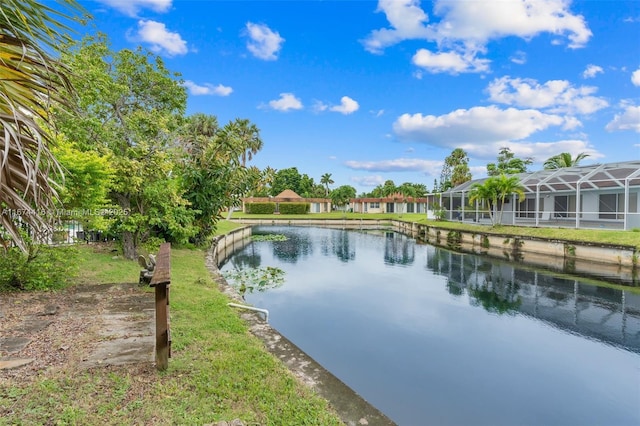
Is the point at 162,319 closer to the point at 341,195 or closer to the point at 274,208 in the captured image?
the point at 274,208

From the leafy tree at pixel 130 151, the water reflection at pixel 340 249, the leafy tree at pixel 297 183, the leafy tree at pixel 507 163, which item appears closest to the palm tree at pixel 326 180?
the leafy tree at pixel 297 183

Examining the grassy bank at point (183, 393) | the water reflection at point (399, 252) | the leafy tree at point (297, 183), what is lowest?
the water reflection at point (399, 252)

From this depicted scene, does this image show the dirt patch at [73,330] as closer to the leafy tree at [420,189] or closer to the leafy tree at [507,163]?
the leafy tree at [507,163]

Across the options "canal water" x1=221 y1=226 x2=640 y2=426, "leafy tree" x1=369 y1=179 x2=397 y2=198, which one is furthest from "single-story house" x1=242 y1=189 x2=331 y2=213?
"canal water" x1=221 y1=226 x2=640 y2=426

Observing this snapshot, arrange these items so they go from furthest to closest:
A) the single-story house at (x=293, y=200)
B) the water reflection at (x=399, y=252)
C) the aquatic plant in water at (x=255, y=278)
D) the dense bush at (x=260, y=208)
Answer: the single-story house at (x=293, y=200) → the dense bush at (x=260, y=208) → the water reflection at (x=399, y=252) → the aquatic plant in water at (x=255, y=278)

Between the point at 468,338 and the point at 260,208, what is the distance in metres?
43.8

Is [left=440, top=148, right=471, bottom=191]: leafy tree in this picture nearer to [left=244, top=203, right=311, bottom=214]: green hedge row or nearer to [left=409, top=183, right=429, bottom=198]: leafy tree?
[left=409, top=183, right=429, bottom=198]: leafy tree

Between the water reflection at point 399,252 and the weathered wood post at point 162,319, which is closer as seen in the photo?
the weathered wood post at point 162,319

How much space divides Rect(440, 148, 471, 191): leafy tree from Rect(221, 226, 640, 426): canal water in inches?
1172

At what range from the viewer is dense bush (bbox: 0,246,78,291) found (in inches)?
223

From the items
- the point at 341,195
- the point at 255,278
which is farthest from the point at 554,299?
the point at 341,195

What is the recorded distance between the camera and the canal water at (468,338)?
4547 millimetres

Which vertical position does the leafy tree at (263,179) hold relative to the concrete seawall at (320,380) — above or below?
above

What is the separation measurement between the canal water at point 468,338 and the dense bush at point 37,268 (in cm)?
434
